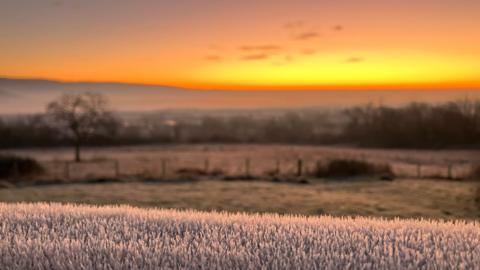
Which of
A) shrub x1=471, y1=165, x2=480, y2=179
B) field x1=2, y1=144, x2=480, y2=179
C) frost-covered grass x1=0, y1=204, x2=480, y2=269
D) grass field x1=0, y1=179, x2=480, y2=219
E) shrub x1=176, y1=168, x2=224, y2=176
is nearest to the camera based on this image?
frost-covered grass x1=0, y1=204, x2=480, y2=269

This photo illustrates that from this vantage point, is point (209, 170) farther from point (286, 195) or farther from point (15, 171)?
point (15, 171)

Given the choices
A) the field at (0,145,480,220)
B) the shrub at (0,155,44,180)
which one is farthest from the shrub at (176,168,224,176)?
the shrub at (0,155,44,180)

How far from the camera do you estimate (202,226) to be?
15.7 feet

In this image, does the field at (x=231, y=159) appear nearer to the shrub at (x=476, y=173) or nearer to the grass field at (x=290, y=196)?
the shrub at (x=476, y=173)

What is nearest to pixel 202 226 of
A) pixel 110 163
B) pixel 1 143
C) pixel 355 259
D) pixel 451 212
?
pixel 355 259

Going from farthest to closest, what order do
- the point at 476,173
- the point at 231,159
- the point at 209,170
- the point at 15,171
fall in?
the point at 231,159
the point at 209,170
the point at 15,171
the point at 476,173

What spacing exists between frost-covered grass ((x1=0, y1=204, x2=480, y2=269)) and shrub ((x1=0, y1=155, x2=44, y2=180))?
31.5 metres

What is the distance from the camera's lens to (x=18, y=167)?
36.2m

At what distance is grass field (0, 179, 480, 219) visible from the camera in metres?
21.5

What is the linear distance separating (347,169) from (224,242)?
30.7 m

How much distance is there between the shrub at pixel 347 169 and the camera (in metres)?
33.8

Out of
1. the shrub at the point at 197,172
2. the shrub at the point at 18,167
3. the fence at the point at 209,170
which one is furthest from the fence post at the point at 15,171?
the shrub at the point at 197,172

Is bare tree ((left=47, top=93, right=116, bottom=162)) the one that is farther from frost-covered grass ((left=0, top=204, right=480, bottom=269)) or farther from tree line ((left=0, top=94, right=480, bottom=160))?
frost-covered grass ((left=0, top=204, right=480, bottom=269))

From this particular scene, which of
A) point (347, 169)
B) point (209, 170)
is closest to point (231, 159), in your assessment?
point (209, 170)
